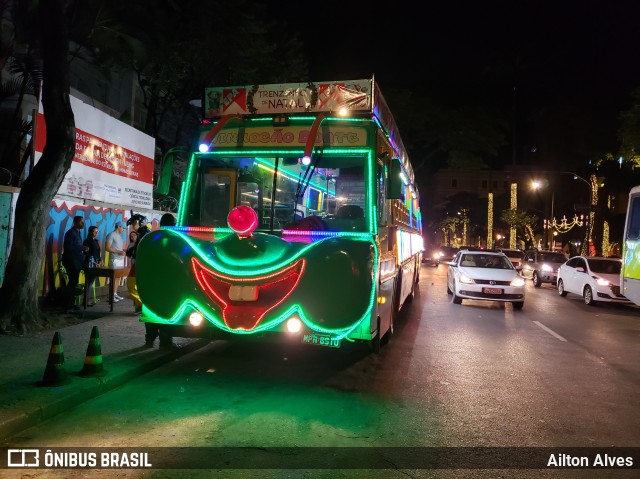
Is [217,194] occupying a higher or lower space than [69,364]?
higher

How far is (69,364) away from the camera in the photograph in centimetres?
626

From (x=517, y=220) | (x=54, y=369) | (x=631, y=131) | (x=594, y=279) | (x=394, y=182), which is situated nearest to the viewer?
(x=54, y=369)

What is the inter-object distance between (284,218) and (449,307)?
864 centimetres

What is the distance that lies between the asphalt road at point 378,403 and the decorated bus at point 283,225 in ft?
2.37

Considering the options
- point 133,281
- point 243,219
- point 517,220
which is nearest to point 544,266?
point 133,281

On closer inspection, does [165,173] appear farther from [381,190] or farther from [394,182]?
[394,182]

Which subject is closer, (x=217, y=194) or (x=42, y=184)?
(x=217, y=194)

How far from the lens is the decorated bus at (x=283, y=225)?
17.8 feet

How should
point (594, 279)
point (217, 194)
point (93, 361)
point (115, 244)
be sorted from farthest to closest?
point (594, 279) < point (115, 244) < point (217, 194) < point (93, 361)

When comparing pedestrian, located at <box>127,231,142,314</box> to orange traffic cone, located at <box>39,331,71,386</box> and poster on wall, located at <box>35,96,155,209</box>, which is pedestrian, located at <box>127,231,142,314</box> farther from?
orange traffic cone, located at <box>39,331,71,386</box>

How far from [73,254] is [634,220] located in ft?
41.3

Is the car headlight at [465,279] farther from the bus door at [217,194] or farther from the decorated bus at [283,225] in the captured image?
the bus door at [217,194]

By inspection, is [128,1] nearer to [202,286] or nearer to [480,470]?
[202,286]

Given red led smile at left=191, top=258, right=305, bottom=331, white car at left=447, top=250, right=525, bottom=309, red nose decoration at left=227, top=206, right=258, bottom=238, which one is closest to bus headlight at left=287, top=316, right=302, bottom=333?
red led smile at left=191, top=258, right=305, bottom=331
